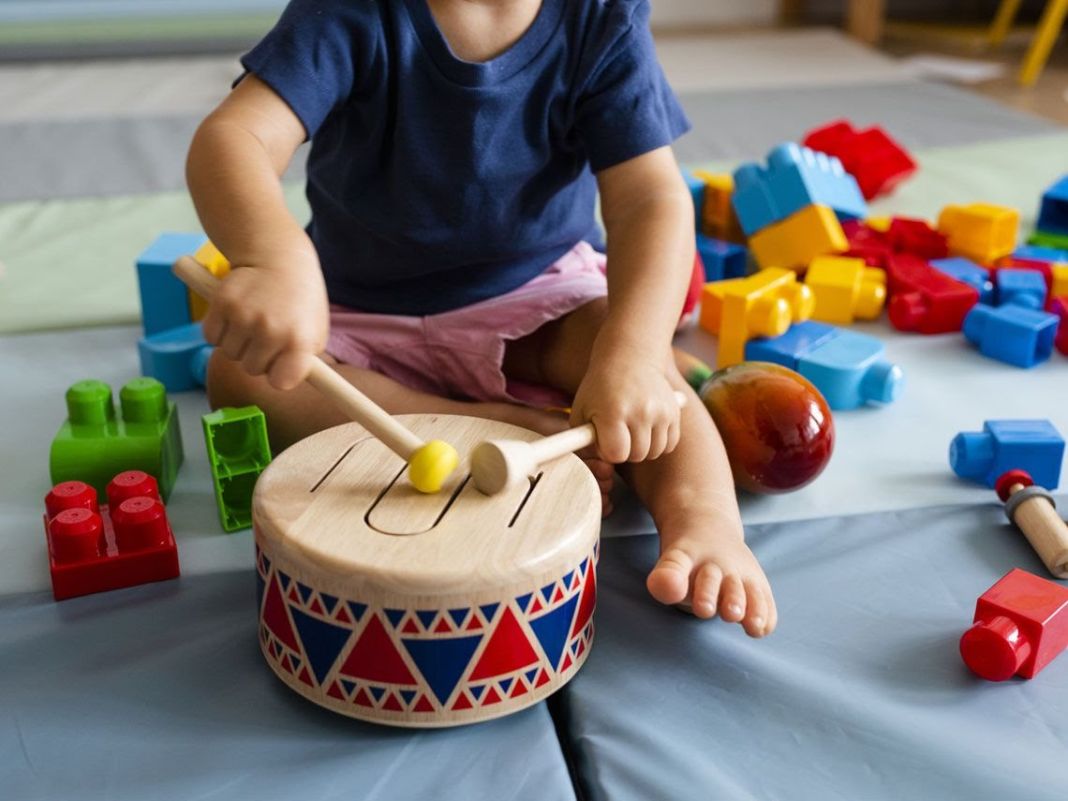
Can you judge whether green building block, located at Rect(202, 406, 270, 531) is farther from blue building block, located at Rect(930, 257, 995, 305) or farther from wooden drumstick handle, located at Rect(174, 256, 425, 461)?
blue building block, located at Rect(930, 257, 995, 305)

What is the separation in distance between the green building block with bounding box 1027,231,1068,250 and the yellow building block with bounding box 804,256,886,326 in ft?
0.84

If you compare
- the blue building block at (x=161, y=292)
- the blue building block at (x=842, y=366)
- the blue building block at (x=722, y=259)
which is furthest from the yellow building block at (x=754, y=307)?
the blue building block at (x=161, y=292)

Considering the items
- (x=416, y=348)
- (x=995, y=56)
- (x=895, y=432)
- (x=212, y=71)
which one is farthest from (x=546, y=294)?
(x=995, y=56)

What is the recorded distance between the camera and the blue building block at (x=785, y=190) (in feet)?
3.95

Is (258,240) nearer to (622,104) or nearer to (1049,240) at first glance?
(622,104)

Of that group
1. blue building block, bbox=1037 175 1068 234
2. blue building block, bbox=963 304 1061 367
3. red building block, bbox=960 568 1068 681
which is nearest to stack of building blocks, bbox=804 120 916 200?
blue building block, bbox=1037 175 1068 234

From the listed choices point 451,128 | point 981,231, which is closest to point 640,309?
point 451,128

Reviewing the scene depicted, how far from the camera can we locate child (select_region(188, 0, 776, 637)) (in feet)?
2.34

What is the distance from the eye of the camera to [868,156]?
4.89 ft

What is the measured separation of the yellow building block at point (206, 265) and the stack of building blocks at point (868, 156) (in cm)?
80

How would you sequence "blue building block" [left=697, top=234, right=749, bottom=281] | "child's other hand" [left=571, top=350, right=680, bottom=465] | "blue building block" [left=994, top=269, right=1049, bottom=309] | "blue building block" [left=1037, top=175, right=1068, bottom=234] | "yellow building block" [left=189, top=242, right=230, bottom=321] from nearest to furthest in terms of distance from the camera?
"child's other hand" [left=571, top=350, right=680, bottom=465] → "yellow building block" [left=189, top=242, right=230, bottom=321] → "blue building block" [left=994, top=269, right=1049, bottom=309] → "blue building block" [left=697, top=234, right=749, bottom=281] → "blue building block" [left=1037, top=175, right=1068, bottom=234]

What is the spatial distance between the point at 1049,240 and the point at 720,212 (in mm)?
369

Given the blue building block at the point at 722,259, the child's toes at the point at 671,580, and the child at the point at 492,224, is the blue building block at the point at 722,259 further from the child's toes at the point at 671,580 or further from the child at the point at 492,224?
the child's toes at the point at 671,580

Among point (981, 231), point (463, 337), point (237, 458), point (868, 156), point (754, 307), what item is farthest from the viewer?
point (868, 156)
